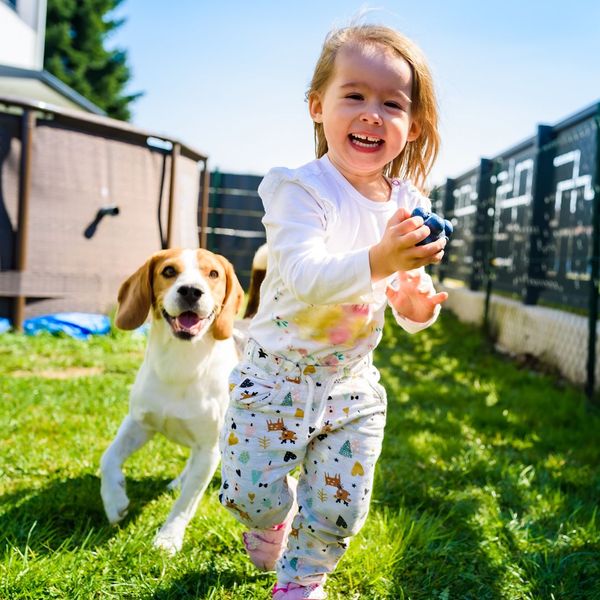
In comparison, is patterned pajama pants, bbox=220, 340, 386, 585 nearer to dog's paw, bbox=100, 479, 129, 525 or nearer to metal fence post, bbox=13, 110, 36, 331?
dog's paw, bbox=100, 479, 129, 525

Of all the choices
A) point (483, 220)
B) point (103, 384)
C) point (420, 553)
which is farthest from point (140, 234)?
point (420, 553)

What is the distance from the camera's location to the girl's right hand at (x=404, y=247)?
1472mm

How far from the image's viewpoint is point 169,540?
251cm

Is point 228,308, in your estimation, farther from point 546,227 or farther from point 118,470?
point 546,227

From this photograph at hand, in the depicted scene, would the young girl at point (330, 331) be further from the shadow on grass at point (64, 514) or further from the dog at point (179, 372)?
the shadow on grass at point (64, 514)

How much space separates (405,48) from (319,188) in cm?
48

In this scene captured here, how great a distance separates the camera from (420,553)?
2.60 meters

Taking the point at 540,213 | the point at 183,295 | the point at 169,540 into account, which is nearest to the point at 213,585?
the point at 169,540

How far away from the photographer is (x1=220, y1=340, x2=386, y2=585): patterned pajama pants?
202 cm

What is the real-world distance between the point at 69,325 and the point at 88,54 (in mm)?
29428

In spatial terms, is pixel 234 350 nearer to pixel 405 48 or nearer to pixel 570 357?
pixel 405 48

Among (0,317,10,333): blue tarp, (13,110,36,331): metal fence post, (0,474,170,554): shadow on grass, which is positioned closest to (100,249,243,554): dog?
(0,474,170,554): shadow on grass

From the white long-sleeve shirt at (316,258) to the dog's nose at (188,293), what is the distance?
0.63 metres

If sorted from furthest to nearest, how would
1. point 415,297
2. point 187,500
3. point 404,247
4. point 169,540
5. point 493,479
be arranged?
1. point 493,479
2. point 187,500
3. point 169,540
4. point 415,297
5. point 404,247
